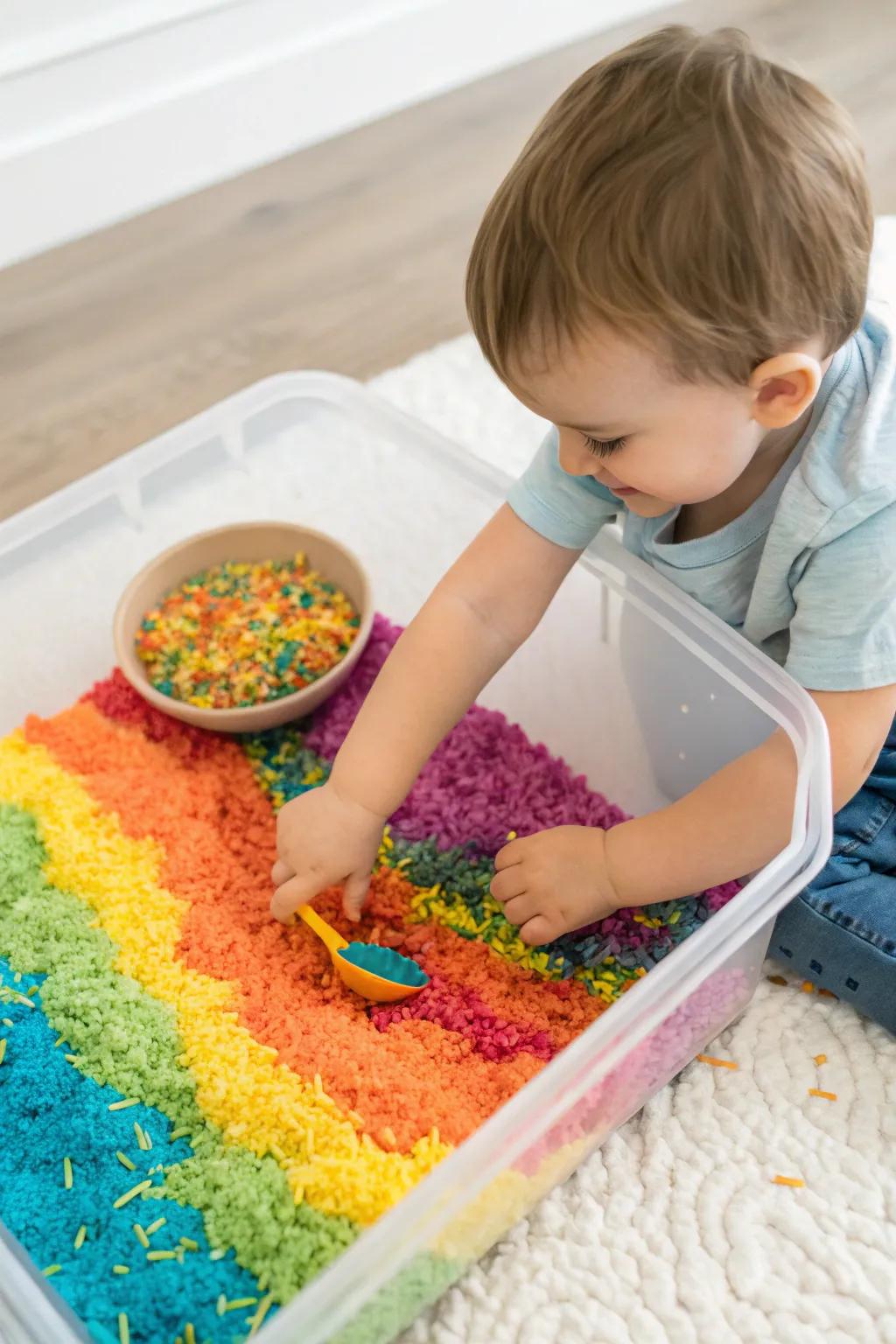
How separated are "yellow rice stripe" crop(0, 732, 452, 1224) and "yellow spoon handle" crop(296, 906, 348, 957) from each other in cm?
6

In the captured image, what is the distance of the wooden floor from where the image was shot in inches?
56.5

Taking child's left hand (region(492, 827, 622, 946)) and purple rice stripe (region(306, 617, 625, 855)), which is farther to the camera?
purple rice stripe (region(306, 617, 625, 855))

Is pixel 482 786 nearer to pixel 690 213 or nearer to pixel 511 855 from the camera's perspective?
pixel 511 855

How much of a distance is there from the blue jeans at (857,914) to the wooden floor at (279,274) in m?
0.78

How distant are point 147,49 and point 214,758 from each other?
1044 mm

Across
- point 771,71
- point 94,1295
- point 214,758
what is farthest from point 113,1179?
point 771,71

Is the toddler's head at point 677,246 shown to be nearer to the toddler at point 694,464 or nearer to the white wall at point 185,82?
the toddler at point 694,464

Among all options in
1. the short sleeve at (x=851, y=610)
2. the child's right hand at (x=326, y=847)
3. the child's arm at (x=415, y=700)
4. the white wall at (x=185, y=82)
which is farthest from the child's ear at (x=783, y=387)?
the white wall at (x=185, y=82)

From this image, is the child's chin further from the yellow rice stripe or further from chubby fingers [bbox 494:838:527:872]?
the yellow rice stripe

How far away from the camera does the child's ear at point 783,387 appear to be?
0.64 meters

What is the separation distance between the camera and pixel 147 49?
1636 millimetres

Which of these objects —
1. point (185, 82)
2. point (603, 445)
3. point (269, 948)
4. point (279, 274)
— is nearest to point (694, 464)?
point (603, 445)

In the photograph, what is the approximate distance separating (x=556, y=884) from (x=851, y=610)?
9.6 inches

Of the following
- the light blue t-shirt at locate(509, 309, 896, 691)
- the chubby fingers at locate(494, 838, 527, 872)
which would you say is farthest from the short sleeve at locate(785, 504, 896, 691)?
the chubby fingers at locate(494, 838, 527, 872)
